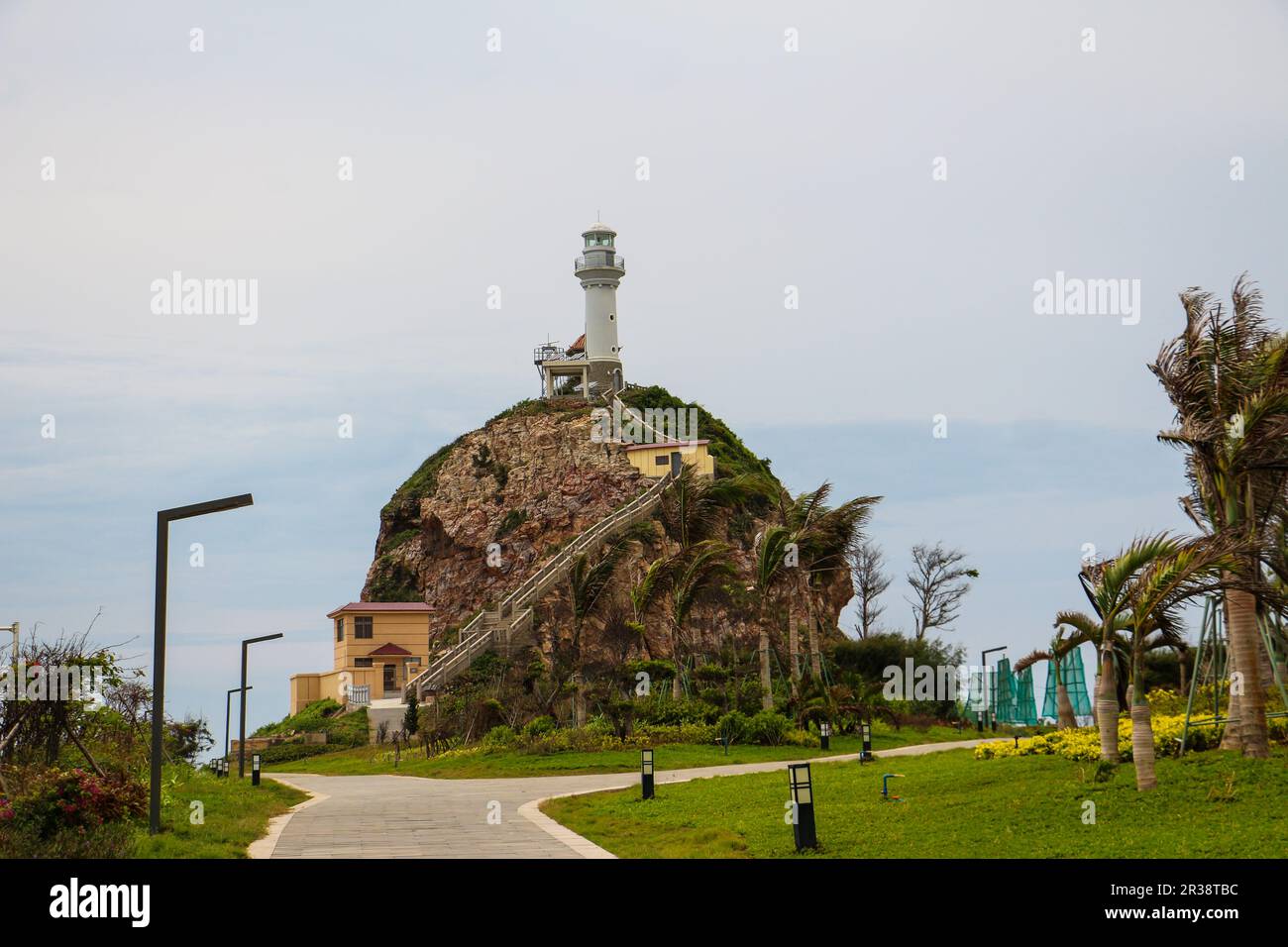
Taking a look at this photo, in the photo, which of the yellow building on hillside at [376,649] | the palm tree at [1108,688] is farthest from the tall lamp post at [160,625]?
the yellow building on hillside at [376,649]

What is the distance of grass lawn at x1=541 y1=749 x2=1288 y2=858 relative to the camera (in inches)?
533

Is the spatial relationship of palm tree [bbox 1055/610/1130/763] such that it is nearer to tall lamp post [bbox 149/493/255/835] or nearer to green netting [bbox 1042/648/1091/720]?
tall lamp post [bbox 149/493/255/835]

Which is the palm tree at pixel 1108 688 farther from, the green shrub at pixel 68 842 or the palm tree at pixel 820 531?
the palm tree at pixel 820 531

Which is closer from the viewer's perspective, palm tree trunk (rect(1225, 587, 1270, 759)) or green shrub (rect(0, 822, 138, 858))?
green shrub (rect(0, 822, 138, 858))

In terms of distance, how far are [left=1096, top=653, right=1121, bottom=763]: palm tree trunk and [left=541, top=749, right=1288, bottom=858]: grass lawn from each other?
33 cm

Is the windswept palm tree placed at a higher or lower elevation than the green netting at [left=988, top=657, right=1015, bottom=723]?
higher

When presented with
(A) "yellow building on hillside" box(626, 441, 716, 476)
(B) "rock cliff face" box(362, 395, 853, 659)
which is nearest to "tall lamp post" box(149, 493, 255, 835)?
(B) "rock cliff face" box(362, 395, 853, 659)

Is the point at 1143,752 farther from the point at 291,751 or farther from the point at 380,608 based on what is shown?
the point at 380,608

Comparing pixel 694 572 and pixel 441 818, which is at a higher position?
pixel 694 572

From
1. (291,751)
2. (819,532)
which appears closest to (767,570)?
(819,532)

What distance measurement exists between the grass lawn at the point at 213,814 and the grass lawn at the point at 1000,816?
185 inches

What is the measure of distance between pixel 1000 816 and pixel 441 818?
28.8 feet

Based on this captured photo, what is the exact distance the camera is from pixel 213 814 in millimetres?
21078
